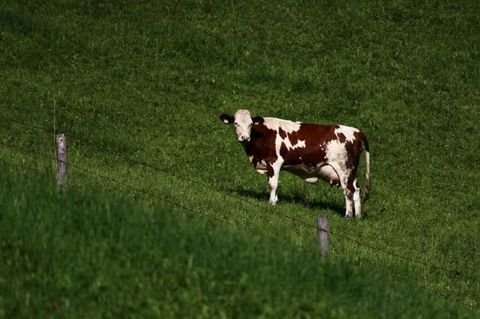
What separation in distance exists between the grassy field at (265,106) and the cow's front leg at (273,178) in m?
0.39

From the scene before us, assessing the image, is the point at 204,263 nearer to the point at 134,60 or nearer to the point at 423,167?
the point at 423,167

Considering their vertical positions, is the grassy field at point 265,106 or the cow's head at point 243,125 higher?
the cow's head at point 243,125

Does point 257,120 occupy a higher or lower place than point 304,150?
higher

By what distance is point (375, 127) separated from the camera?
37438 millimetres

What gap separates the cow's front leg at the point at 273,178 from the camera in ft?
82.5

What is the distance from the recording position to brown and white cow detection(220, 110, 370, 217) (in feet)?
84.5

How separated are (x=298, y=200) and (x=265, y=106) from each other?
1252 cm

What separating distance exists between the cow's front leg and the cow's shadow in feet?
0.83

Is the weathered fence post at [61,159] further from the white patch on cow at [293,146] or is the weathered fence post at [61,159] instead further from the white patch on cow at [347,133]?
the white patch on cow at [347,133]

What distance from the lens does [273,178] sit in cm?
2541

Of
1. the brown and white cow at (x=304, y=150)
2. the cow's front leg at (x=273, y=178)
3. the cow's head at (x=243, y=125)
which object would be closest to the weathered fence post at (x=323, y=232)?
the cow's front leg at (x=273, y=178)

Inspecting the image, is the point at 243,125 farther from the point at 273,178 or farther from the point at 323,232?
the point at 323,232

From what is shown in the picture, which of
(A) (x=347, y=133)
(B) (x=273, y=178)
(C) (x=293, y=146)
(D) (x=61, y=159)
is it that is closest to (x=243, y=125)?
(C) (x=293, y=146)

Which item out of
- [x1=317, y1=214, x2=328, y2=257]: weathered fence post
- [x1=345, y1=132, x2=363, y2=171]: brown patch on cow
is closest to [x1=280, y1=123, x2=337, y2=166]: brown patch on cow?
[x1=345, y1=132, x2=363, y2=171]: brown patch on cow
